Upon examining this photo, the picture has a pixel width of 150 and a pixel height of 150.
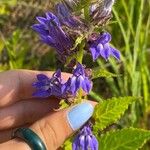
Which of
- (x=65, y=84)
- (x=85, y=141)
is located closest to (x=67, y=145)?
(x=85, y=141)

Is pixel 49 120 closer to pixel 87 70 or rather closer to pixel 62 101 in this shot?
pixel 62 101

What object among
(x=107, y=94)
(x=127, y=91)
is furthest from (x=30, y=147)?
(x=107, y=94)

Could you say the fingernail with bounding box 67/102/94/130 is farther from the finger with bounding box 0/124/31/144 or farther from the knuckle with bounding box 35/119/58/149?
the finger with bounding box 0/124/31/144

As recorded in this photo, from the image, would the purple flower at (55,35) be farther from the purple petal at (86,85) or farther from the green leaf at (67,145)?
the green leaf at (67,145)

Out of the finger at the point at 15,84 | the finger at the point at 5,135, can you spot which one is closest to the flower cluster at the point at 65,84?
the finger at the point at 15,84

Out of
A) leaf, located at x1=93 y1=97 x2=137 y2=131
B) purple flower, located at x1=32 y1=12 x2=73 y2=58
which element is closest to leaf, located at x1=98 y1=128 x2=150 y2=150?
leaf, located at x1=93 y1=97 x2=137 y2=131

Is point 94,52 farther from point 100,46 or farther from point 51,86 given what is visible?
point 51,86
